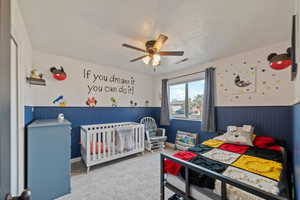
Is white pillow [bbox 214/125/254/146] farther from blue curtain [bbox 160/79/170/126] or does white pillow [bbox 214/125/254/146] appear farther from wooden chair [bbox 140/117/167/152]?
blue curtain [bbox 160/79/170/126]

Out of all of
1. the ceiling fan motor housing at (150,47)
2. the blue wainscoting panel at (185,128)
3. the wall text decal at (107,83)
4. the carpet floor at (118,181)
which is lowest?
the carpet floor at (118,181)

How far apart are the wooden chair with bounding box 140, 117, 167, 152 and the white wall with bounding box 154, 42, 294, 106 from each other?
176 cm

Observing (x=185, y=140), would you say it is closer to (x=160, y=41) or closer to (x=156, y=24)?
(x=160, y=41)

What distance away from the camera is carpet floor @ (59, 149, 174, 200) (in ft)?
6.19

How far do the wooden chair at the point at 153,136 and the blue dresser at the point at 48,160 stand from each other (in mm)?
2098

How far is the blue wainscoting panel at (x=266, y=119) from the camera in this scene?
7.37 feet

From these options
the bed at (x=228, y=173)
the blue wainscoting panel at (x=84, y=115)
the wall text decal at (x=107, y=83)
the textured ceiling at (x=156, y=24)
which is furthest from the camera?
the wall text decal at (x=107, y=83)

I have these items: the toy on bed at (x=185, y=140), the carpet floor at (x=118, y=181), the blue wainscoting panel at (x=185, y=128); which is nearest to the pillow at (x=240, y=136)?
the blue wainscoting panel at (x=185, y=128)

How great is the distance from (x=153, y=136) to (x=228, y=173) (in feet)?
8.89

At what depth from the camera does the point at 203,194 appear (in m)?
1.23

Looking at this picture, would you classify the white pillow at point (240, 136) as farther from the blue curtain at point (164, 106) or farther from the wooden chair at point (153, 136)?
the blue curtain at point (164, 106)

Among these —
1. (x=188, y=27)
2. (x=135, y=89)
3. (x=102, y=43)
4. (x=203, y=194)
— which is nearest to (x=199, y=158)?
(x=203, y=194)

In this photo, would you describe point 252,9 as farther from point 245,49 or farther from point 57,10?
point 57,10

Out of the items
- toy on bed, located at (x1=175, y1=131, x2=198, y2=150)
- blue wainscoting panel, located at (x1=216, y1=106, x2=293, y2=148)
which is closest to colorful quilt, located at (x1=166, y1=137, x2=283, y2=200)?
blue wainscoting panel, located at (x1=216, y1=106, x2=293, y2=148)
